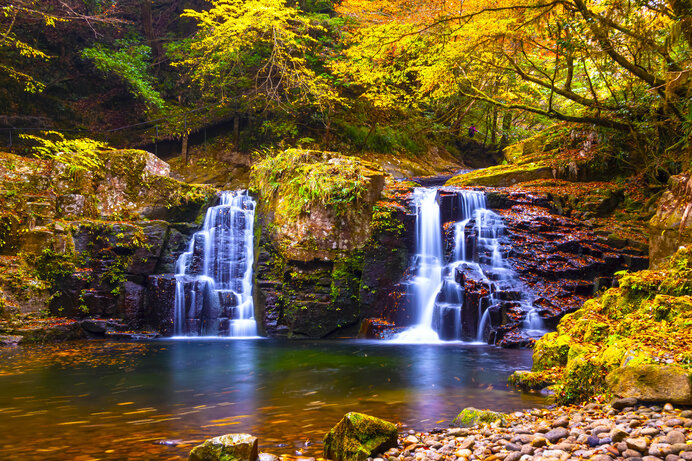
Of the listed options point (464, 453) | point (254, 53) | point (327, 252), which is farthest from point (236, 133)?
point (464, 453)

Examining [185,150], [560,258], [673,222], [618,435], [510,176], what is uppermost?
[185,150]

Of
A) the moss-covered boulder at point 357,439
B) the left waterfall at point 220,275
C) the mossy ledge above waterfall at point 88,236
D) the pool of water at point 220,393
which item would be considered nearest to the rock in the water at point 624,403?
the pool of water at point 220,393

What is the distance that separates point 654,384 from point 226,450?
3252mm

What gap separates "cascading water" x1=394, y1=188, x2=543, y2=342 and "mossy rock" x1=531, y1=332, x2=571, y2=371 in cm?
313

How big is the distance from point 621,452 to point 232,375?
194 inches

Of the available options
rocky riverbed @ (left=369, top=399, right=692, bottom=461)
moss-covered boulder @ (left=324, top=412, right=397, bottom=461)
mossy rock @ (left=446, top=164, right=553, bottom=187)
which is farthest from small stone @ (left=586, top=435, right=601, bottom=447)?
mossy rock @ (left=446, top=164, right=553, bottom=187)

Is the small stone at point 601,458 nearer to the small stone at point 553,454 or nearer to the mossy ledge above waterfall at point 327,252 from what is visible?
the small stone at point 553,454

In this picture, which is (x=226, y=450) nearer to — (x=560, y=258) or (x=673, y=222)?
(x=673, y=222)

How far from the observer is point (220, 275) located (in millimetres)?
11234

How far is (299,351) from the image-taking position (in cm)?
812

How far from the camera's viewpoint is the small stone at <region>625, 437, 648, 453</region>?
8.19 feet

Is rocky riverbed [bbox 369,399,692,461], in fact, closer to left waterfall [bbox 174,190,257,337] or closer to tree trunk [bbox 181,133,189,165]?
left waterfall [bbox 174,190,257,337]

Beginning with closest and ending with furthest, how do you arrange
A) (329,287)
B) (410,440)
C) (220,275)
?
(410,440), (329,287), (220,275)

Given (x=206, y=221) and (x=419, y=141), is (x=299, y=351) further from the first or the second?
(x=419, y=141)
